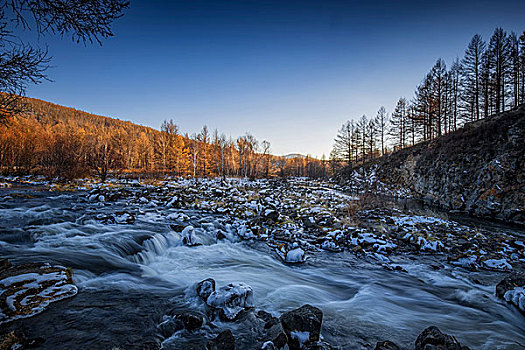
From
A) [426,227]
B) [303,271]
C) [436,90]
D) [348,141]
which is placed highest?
[436,90]

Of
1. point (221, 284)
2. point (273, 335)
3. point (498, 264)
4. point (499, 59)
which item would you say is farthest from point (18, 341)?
point (499, 59)

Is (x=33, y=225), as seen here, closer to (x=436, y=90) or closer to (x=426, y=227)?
(x=426, y=227)

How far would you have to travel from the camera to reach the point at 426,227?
859 cm

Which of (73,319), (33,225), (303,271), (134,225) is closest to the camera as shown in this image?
Answer: (73,319)

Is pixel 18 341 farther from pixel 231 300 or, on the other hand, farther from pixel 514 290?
pixel 514 290

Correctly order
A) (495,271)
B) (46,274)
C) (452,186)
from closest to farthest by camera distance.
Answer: (46,274)
(495,271)
(452,186)

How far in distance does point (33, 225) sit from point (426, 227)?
1418 centimetres

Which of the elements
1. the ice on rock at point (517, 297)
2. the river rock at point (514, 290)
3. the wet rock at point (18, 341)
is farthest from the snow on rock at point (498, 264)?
the wet rock at point (18, 341)

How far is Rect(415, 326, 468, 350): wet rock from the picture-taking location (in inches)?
87.6

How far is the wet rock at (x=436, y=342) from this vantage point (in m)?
2.22

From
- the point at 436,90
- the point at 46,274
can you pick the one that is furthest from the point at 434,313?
the point at 436,90

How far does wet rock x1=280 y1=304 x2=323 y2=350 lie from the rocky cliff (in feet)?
43.6

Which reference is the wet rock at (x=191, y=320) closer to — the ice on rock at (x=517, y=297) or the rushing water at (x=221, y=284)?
the rushing water at (x=221, y=284)

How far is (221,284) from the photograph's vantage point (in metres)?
4.34
